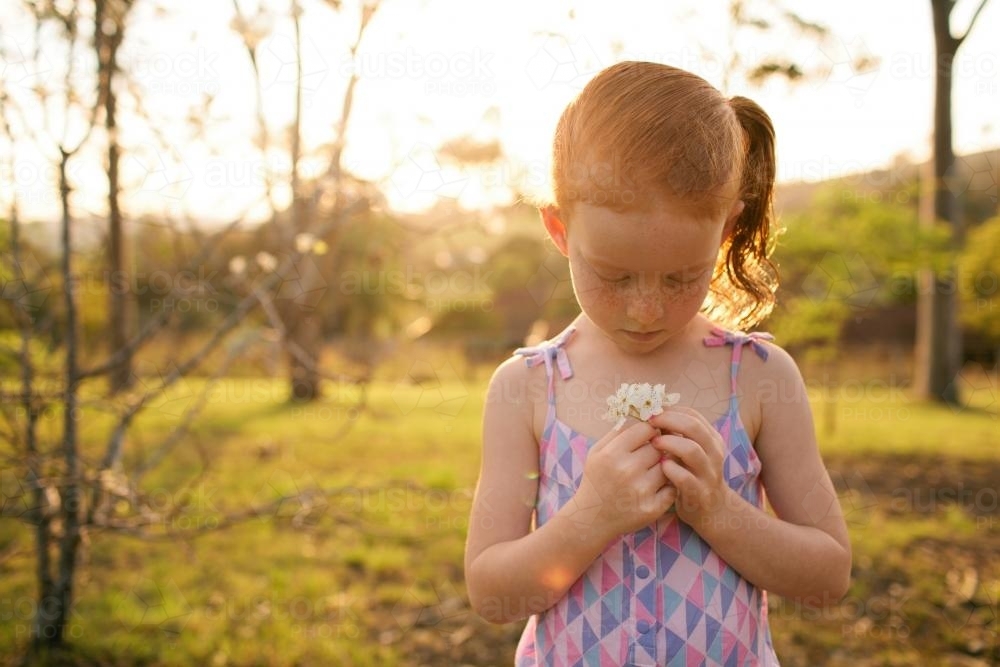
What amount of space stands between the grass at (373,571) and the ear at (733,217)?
180cm

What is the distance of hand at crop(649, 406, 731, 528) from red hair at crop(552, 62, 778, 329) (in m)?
0.30

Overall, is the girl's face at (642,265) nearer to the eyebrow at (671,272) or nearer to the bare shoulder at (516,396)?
the eyebrow at (671,272)

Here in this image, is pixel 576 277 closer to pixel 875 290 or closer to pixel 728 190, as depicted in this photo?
pixel 728 190

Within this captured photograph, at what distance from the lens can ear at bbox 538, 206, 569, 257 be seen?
4.09 feet

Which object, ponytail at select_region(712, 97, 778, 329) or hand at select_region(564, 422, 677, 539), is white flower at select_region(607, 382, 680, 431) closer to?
hand at select_region(564, 422, 677, 539)

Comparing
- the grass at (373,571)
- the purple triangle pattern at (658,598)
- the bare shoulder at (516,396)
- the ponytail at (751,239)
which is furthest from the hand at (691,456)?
the grass at (373,571)

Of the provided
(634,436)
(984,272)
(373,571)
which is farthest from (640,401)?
(984,272)

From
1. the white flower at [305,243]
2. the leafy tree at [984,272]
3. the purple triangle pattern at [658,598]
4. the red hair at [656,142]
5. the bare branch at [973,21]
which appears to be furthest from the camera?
the leafy tree at [984,272]

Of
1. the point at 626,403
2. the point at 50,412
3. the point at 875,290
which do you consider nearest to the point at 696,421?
the point at 626,403

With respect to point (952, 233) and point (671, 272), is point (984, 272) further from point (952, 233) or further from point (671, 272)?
point (671, 272)

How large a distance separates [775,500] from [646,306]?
41 centimetres

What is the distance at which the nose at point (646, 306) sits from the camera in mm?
1112

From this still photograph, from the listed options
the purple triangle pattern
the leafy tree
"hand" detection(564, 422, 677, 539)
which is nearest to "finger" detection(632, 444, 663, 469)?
"hand" detection(564, 422, 677, 539)

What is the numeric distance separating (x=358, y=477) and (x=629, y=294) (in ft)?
17.7
